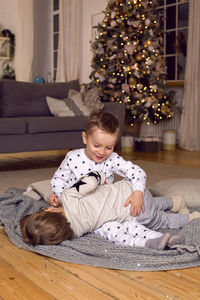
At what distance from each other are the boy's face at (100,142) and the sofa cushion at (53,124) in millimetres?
2205

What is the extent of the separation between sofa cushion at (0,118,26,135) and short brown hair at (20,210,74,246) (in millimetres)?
2280

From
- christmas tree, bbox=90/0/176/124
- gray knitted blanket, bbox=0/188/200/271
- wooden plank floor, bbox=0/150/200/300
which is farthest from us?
christmas tree, bbox=90/0/176/124

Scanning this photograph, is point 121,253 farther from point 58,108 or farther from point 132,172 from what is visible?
point 58,108

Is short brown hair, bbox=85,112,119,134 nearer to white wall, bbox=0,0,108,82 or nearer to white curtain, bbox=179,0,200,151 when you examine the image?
white curtain, bbox=179,0,200,151

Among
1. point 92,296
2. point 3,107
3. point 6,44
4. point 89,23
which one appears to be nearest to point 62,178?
point 92,296

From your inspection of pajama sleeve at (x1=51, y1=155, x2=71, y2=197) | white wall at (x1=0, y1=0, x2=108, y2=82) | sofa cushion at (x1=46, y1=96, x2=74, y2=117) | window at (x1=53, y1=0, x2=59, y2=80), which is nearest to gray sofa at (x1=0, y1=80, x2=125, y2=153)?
sofa cushion at (x1=46, y1=96, x2=74, y2=117)

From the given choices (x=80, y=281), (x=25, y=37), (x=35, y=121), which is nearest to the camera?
(x=80, y=281)

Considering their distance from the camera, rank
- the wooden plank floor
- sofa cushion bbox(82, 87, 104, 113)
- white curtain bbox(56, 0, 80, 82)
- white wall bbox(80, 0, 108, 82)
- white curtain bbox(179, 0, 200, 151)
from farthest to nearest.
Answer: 1. white curtain bbox(56, 0, 80, 82)
2. white wall bbox(80, 0, 108, 82)
3. white curtain bbox(179, 0, 200, 151)
4. sofa cushion bbox(82, 87, 104, 113)
5. the wooden plank floor

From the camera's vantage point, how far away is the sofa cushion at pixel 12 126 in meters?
3.89

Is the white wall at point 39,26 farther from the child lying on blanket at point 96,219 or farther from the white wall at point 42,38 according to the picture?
the child lying on blanket at point 96,219

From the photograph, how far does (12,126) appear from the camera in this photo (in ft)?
12.9

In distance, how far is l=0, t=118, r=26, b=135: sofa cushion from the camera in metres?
3.89

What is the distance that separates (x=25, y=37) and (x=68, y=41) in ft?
3.51

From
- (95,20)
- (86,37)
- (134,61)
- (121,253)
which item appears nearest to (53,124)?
(134,61)
